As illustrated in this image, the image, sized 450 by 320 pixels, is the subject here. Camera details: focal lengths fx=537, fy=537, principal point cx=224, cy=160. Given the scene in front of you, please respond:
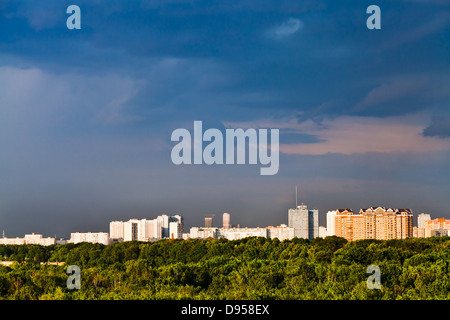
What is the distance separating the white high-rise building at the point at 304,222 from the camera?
6669 cm

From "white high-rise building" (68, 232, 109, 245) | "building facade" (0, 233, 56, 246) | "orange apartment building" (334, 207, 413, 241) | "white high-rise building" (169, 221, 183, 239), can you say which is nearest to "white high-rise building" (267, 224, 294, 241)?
"orange apartment building" (334, 207, 413, 241)

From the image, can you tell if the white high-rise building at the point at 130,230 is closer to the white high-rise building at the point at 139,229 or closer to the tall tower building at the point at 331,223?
the white high-rise building at the point at 139,229

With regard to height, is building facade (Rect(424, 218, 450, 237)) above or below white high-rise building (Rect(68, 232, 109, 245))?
above

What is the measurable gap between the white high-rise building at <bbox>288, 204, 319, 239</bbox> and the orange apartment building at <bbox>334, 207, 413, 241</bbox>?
11.0 m

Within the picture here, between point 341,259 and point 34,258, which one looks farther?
point 34,258

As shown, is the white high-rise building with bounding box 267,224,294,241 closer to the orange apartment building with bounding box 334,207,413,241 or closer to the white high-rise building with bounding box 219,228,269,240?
the white high-rise building with bounding box 219,228,269,240

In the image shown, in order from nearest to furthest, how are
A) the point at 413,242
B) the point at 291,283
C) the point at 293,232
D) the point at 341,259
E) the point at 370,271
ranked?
the point at 291,283 → the point at 370,271 → the point at 341,259 → the point at 413,242 → the point at 293,232

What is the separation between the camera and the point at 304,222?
67.2 metres

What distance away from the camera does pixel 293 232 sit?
215 feet

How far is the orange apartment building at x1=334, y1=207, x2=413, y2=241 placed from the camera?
5447cm

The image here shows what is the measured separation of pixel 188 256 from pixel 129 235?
35.9 meters

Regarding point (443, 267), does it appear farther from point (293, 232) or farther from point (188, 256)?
point (293, 232)
